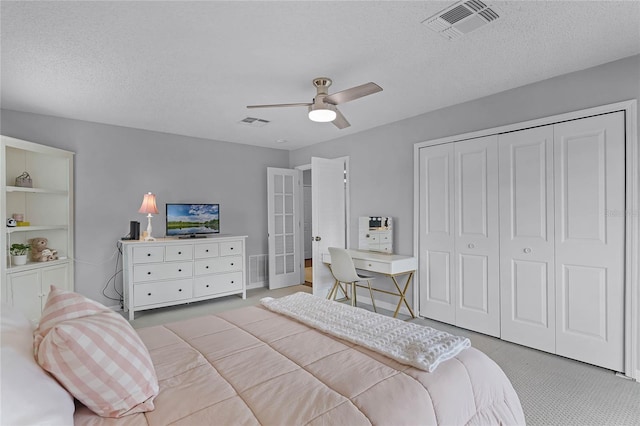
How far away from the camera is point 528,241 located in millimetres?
3141

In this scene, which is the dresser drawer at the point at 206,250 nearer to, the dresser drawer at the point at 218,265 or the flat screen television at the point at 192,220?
the dresser drawer at the point at 218,265

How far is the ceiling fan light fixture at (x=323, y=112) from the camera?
2.68 m

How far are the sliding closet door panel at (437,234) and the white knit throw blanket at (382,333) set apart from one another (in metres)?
1.97

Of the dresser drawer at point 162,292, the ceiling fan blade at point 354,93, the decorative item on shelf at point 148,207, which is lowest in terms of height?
the dresser drawer at point 162,292

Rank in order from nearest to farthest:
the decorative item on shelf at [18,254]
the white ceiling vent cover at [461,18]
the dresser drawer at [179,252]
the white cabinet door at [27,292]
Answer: the white ceiling vent cover at [461,18], the white cabinet door at [27,292], the decorative item on shelf at [18,254], the dresser drawer at [179,252]

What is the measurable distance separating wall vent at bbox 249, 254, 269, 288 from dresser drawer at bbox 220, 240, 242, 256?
0.79 metres

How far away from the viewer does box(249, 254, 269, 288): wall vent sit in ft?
18.7

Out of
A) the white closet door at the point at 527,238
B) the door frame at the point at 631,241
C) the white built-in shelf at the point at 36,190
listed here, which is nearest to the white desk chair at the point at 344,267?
the white closet door at the point at 527,238

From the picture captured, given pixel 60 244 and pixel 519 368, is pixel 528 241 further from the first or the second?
pixel 60 244

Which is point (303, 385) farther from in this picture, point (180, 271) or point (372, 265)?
point (180, 271)

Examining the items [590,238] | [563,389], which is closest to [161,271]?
[563,389]

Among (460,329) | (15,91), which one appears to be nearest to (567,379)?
(460,329)

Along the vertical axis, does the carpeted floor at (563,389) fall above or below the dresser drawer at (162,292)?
below

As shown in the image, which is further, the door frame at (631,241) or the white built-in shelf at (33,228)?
the white built-in shelf at (33,228)
